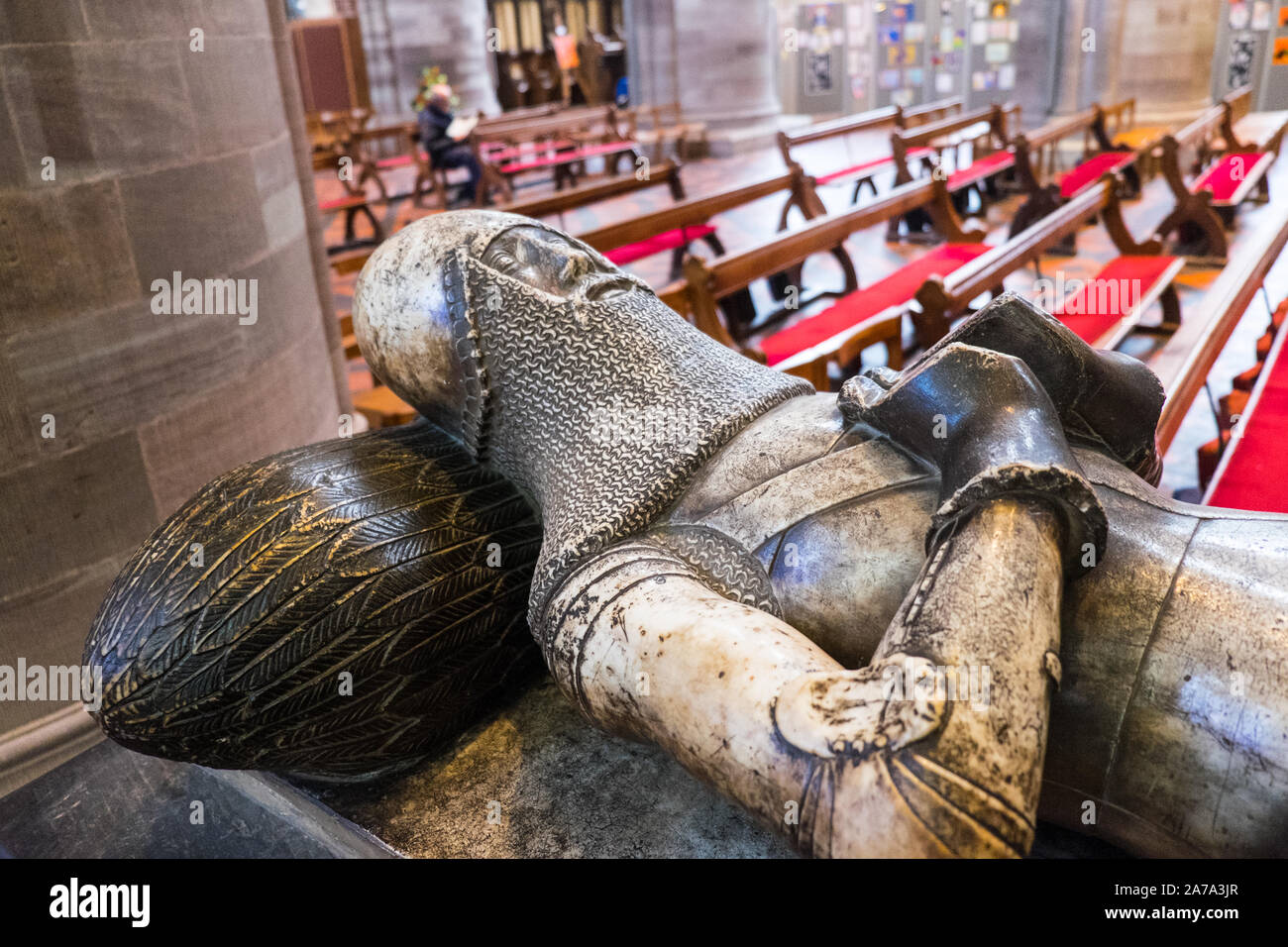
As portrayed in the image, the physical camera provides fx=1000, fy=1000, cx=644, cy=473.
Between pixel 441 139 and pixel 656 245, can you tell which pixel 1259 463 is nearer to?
pixel 656 245

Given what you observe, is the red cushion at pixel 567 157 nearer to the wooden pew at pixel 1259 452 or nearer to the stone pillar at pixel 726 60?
the stone pillar at pixel 726 60

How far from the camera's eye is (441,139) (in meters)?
10.7

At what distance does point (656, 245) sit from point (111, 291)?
4.27 meters

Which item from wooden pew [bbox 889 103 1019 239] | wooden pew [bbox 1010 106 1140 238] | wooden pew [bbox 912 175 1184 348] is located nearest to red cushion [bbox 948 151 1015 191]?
wooden pew [bbox 889 103 1019 239]

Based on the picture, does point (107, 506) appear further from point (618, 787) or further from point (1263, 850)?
point (1263, 850)

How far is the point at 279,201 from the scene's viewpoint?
3.22 metres

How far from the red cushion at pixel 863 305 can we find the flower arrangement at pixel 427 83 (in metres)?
9.00

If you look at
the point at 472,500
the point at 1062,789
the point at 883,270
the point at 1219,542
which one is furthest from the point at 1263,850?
the point at 883,270

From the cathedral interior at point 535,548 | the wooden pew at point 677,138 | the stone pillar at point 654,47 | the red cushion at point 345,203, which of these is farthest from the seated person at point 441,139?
the cathedral interior at point 535,548

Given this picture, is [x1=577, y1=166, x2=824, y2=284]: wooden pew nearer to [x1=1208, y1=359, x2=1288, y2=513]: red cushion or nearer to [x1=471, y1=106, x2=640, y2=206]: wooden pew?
[x1=1208, y1=359, x2=1288, y2=513]: red cushion

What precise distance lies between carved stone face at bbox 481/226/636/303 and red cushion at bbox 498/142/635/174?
8.91m

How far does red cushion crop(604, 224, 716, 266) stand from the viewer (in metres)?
6.02

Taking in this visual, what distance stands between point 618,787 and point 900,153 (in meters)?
7.40

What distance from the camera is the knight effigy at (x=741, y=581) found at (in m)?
1.16
